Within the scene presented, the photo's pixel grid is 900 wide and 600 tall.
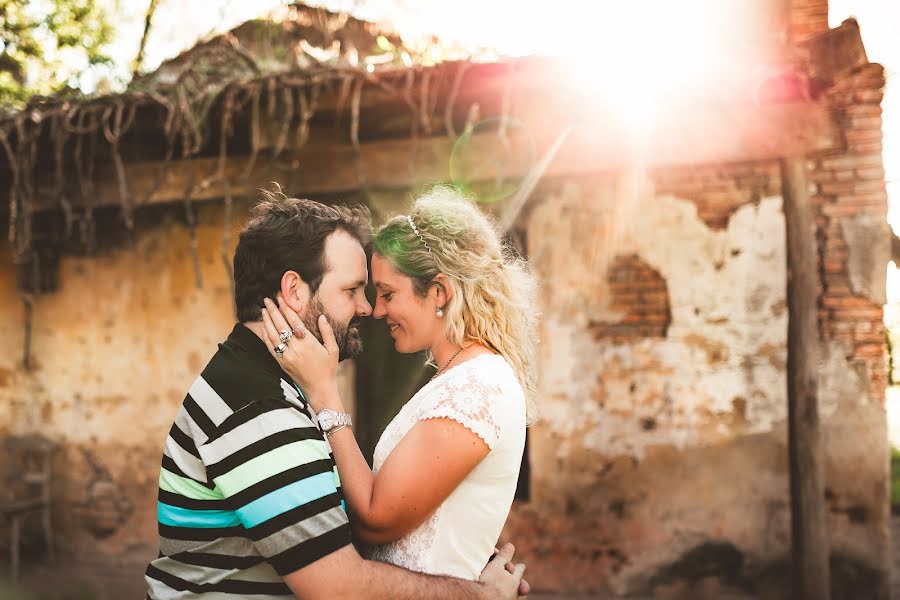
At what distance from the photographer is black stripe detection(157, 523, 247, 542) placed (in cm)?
157

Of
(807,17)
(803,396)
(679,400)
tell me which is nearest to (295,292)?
(679,400)

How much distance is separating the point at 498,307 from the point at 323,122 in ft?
12.7

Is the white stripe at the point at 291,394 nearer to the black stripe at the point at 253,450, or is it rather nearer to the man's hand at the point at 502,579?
the black stripe at the point at 253,450

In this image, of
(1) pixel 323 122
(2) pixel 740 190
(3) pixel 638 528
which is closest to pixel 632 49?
(2) pixel 740 190

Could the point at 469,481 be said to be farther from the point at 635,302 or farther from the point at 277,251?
the point at 635,302

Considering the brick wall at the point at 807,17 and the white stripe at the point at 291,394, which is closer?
the white stripe at the point at 291,394

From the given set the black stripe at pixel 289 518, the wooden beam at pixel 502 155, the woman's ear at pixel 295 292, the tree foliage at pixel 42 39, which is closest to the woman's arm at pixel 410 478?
the black stripe at pixel 289 518

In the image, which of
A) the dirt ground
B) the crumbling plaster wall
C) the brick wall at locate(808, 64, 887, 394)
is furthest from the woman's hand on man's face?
the brick wall at locate(808, 64, 887, 394)

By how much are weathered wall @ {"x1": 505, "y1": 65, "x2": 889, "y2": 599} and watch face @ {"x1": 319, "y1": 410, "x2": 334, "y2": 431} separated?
3.64 metres

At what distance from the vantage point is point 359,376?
244 inches

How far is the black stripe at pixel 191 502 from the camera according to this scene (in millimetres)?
1565

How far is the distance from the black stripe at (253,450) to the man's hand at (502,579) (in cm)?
71

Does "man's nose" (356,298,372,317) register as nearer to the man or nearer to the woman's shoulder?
the man

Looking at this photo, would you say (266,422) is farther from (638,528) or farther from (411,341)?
(638,528)
